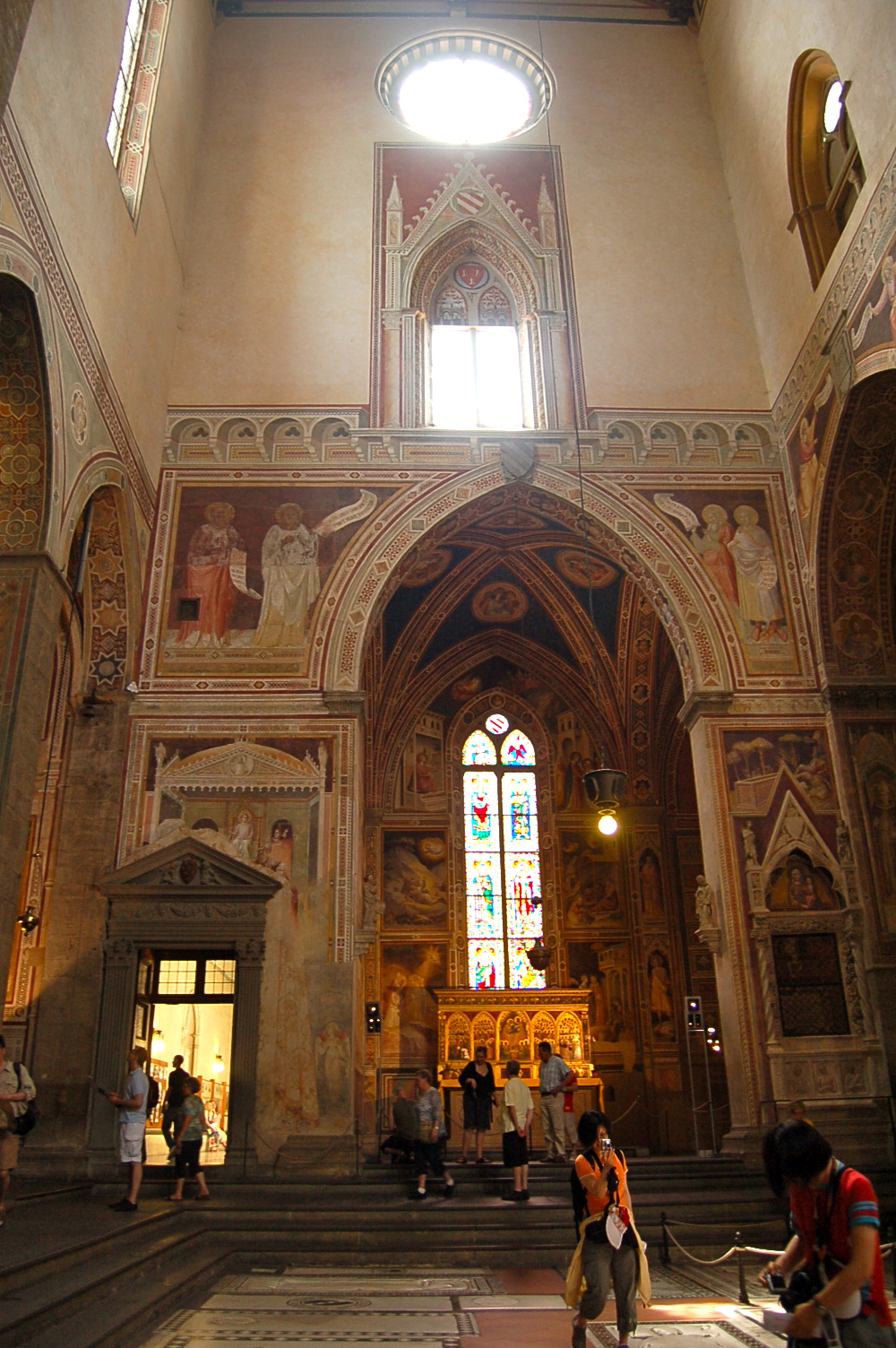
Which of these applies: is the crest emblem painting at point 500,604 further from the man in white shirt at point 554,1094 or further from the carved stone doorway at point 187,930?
the man in white shirt at point 554,1094

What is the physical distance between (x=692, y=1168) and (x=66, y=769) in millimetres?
8280

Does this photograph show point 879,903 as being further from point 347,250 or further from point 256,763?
point 347,250

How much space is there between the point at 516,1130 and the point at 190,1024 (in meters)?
7.11

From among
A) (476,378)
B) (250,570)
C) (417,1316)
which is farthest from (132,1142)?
(476,378)

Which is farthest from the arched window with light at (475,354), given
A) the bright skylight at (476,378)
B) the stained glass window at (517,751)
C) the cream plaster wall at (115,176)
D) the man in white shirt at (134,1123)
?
the man in white shirt at (134,1123)

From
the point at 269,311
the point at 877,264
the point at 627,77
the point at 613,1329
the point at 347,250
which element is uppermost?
the point at 627,77

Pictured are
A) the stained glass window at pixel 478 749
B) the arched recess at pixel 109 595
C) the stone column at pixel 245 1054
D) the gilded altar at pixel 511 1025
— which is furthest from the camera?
the stained glass window at pixel 478 749

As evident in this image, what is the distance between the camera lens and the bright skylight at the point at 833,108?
1352 centimetres

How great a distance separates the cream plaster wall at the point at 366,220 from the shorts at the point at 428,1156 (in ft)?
31.4

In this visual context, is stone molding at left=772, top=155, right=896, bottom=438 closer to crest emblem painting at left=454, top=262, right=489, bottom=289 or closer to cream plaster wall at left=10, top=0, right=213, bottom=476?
crest emblem painting at left=454, top=262, right=489, bottom=289

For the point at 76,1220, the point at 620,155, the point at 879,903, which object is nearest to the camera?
the point at 76,1220

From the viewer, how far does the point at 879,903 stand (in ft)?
41.4

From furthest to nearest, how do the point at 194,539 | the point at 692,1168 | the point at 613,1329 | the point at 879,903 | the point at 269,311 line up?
the point at 269,311
the point at 194,539
the point at 879,903
the point at 692,1168
the point at 613,1329

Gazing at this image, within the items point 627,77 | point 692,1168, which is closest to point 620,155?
point 627,77
